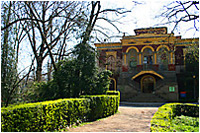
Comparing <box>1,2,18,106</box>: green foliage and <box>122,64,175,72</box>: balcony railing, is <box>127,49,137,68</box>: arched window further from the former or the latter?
<box>1,2,18,106</box>: green foliage

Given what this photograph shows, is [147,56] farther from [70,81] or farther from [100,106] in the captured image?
[100,106]

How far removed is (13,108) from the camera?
19.9 ft

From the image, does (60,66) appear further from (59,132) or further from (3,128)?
(3,128)

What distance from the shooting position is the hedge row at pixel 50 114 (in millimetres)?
5969

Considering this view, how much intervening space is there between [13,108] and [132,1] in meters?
7.81

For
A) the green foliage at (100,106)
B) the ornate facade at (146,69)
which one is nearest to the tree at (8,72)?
the green foliage at (100,106)

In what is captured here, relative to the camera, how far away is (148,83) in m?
30.7

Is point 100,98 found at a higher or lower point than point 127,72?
lower

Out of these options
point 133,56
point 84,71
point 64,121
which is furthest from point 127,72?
point 64,121

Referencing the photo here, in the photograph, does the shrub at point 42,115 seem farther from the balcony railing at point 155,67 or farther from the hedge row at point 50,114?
the balcony railing at point 155,67

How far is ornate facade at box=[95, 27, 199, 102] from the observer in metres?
27.7

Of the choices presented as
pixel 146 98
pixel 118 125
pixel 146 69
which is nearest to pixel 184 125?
pixel 118 125

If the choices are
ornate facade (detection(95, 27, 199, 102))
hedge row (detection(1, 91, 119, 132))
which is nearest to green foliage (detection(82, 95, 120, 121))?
hedge row (detection(1, 91, 119, 132))

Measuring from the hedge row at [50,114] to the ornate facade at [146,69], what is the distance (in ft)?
55.5
